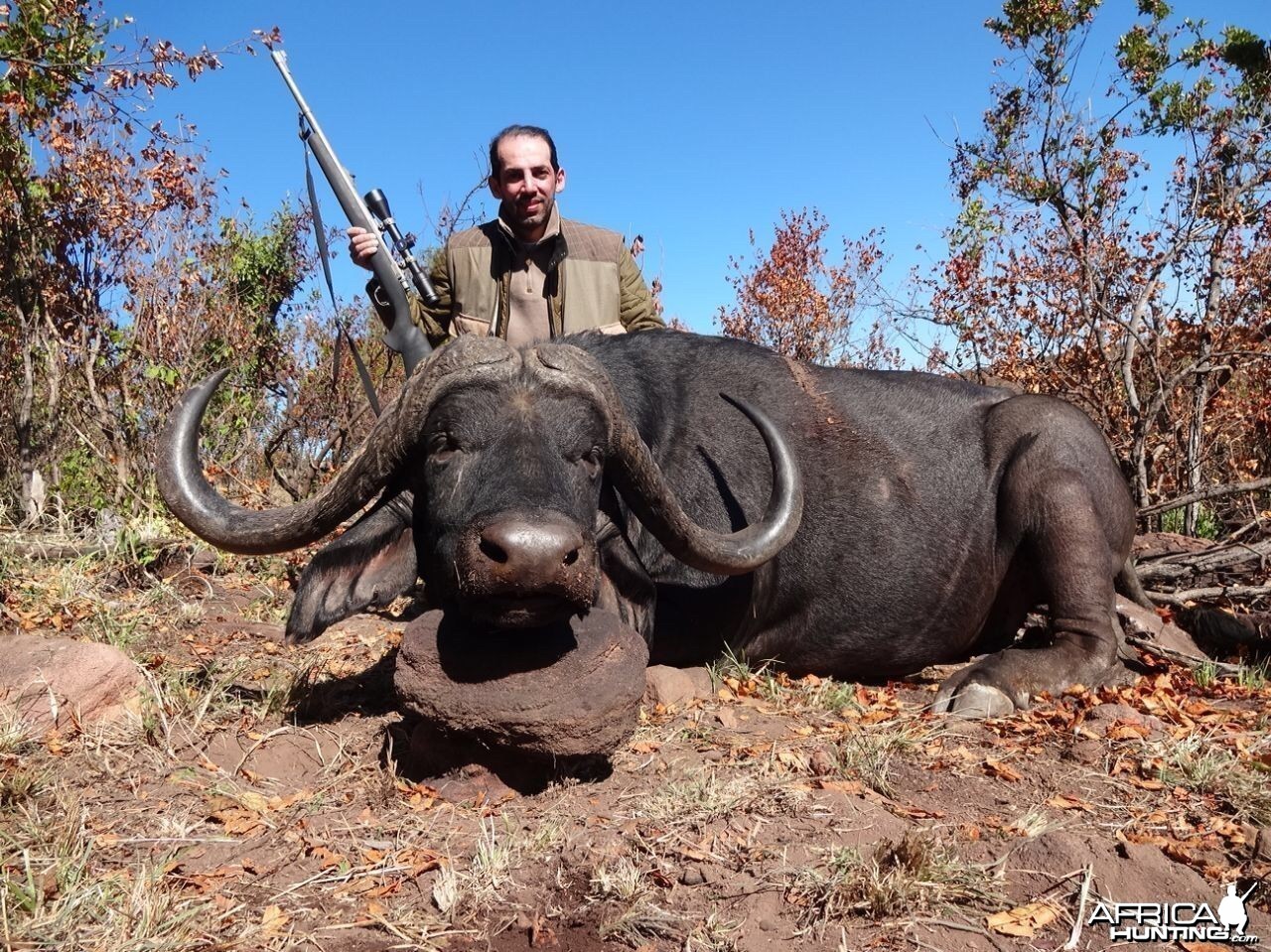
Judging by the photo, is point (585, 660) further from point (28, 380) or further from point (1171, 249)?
point (1171, 249)

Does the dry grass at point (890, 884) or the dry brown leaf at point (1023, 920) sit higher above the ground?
the dry grass at point (890, 884)

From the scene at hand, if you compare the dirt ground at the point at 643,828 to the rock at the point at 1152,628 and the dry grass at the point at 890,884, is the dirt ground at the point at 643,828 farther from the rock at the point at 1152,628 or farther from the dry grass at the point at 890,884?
the rock at the point at 1152,628

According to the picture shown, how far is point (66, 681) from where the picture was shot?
3.27 metres

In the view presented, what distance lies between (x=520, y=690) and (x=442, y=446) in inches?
35.5

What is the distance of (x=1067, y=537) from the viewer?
4.34m

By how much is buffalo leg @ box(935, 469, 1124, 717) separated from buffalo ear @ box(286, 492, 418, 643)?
243 cm

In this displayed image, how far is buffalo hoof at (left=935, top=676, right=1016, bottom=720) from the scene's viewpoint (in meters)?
3.89

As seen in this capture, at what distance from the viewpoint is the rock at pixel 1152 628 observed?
4.89 m

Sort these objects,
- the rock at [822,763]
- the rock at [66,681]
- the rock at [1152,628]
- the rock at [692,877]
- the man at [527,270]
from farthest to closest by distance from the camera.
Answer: the man at [527,270] < the rock at [1152,628] < the rock at [66,681] < the rock at [822,763] < the rock at [692,877]

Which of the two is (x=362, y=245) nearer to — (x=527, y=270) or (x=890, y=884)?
(x=527, y=270)

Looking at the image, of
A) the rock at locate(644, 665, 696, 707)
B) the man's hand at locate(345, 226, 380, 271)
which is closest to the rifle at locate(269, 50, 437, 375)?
the man's hand at locate(345, 226, 380, 271)

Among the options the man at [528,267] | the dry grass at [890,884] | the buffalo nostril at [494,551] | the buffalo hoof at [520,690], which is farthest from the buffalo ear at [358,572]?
the man at [528,267]

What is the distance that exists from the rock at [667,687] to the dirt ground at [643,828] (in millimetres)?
89

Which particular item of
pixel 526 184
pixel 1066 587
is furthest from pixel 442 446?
pixel 1066 587
